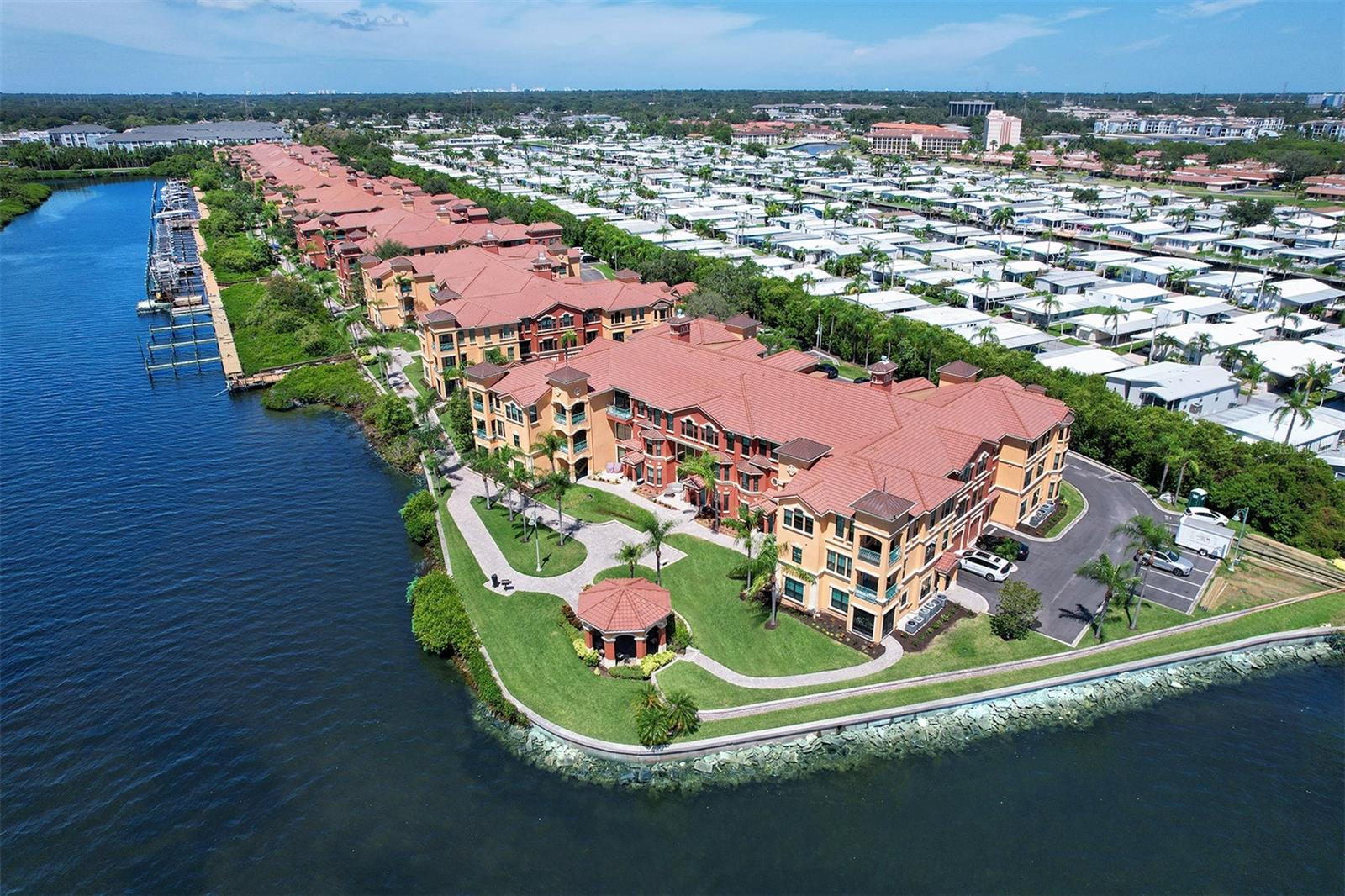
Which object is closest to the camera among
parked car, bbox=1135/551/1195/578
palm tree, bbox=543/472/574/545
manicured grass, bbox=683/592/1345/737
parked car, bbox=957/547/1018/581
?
manicured grass, bbox=683/592/1345/737

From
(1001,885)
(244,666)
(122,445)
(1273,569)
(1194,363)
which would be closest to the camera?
(1001,885)

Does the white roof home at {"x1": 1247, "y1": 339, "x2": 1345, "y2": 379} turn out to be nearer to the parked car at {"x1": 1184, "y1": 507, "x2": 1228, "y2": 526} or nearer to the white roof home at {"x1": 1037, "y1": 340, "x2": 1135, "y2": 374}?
the white roof home at {"x1": 1037, "y1": 340, "x2": 1135, "y2": 374}

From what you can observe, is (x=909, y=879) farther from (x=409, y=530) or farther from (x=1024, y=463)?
(x=409, y=530)

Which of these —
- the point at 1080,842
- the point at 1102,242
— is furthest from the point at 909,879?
the point at 1102,242

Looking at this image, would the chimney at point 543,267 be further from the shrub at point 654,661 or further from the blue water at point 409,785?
the shrub at point 654,661

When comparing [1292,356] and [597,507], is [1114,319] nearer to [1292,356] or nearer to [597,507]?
[1292,356]

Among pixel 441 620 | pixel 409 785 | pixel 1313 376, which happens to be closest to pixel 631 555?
pixel 441 620

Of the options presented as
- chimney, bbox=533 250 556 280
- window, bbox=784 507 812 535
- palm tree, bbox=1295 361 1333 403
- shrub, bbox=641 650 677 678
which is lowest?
shrub, bbox=641 650 677 678

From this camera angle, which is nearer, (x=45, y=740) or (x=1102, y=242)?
(x=45, y=740)

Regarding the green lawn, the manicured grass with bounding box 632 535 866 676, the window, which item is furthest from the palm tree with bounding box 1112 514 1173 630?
the manicured grass with bounding box 632 535 866 676
